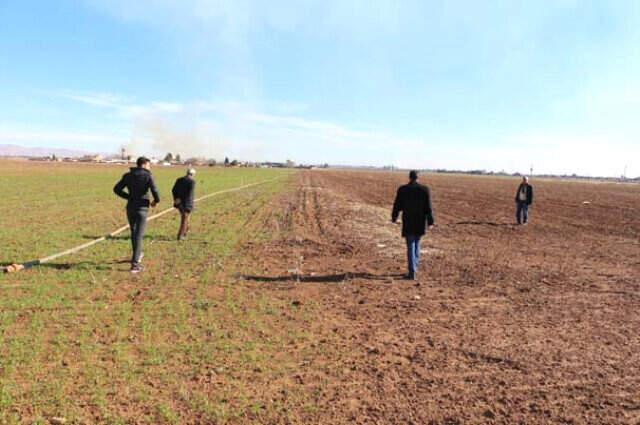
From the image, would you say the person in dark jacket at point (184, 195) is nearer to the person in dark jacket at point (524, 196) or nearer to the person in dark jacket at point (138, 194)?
the person in dark jacket at point (138, 194)

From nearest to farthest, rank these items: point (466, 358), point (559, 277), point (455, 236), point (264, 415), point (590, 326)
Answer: point (264, 415), point (466, 358), point (590, 326), point (559, 277), point (455, 236)

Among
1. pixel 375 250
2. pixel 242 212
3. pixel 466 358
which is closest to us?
pixel 466 358

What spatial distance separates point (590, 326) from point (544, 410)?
9.07 feet

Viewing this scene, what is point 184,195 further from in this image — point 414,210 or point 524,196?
point 524,196

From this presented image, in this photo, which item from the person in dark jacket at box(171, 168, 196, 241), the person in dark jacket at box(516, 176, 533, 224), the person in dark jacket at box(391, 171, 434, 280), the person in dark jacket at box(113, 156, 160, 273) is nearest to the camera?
the person in dark jacket at box(113, 156, 160, 273)

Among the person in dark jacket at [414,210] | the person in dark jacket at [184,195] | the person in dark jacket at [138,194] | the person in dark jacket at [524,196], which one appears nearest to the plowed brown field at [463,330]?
the person in dark jacket at [414,210]

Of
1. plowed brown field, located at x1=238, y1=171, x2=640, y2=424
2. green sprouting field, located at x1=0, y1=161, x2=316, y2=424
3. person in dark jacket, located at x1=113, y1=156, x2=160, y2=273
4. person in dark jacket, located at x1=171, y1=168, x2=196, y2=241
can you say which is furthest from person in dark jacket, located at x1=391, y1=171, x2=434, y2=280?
person in dark jacket, located at x1=171, y1=168, x2=196, y2=241

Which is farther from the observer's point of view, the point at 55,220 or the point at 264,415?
the point at 55,220

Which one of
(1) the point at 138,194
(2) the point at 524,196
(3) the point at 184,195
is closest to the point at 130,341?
(1) the point at 138,194

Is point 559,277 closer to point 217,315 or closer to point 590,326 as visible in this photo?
point 590,326

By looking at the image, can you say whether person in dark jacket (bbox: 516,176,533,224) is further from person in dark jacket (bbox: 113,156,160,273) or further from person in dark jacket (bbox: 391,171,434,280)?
person in dark jacket (bbox: 113,156,160,273)

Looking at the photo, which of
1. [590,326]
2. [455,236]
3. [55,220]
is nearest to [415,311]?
[590,326]

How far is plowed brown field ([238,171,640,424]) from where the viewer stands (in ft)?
12.9

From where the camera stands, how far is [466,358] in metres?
4.88
